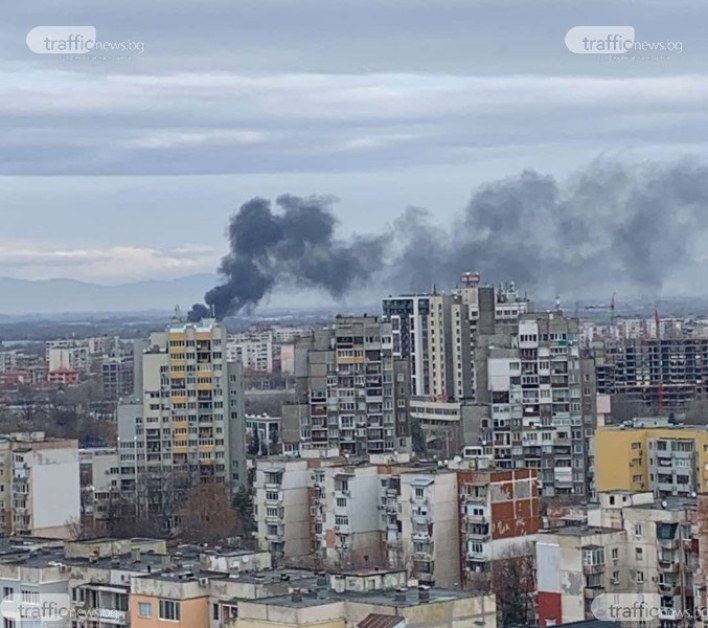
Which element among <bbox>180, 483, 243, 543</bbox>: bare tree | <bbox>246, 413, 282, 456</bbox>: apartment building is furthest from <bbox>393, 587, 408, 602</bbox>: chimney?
<bbox>246, 413, 282, 456</bbox>: apartment building

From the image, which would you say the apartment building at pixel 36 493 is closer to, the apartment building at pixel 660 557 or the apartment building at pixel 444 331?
the apartment building at pixel 660 557

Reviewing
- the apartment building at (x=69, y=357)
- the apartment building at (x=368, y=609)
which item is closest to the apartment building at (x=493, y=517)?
the apartment building at (x=368, y=609)

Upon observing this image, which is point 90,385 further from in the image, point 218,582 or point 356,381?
point 218,582

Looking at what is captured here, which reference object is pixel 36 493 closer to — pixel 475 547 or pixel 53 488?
pixel 53 488

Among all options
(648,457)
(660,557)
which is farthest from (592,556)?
(648,457)

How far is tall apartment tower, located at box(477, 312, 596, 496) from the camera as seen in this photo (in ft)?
60.1

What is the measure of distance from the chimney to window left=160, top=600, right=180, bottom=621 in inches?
36.9

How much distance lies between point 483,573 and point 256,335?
1266 inches

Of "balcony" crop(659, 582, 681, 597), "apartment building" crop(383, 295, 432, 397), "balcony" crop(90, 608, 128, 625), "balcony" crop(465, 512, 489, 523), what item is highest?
"apartment building" crop(383, 295, 432, 397)

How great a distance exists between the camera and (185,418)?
65.5ft

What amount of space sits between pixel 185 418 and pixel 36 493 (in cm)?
404

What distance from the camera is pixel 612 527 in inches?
451

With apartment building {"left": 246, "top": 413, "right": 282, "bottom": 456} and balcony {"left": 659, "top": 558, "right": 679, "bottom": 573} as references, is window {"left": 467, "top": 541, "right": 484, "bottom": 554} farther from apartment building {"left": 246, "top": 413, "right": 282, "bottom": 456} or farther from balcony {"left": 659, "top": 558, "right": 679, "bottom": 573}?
apartment building {"left": 246, "top": 413, "right": 282, "bottom": 456}

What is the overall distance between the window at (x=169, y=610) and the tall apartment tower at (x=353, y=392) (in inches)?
396
